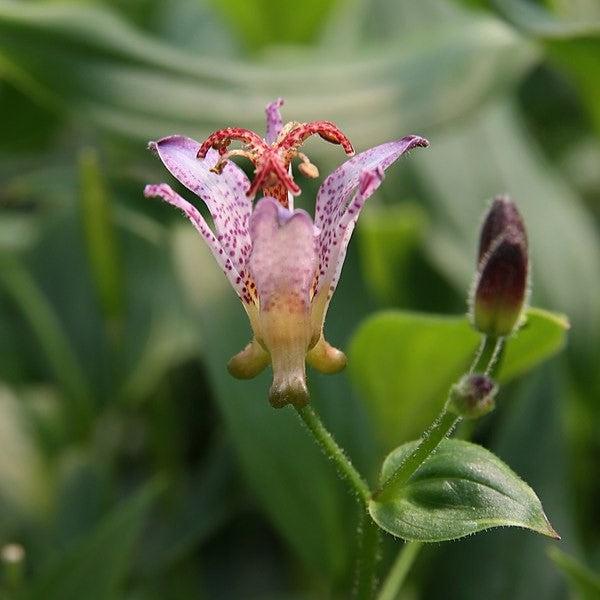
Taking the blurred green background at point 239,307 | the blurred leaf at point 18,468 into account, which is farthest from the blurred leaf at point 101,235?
the blurred leaf at point 18,468

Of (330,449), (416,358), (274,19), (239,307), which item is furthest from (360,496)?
(274,19)

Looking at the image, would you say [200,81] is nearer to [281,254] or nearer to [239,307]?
[239,307]

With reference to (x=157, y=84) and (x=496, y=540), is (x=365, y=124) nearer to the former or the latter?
(x=157, y=84)

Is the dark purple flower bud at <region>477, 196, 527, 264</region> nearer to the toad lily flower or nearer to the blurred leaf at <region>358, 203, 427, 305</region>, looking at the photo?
the toad lily flower

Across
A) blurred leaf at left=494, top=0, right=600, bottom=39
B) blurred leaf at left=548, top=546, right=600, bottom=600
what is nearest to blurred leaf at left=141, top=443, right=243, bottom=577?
blurred leaf at left=548, top=546, right=600, bottom=600

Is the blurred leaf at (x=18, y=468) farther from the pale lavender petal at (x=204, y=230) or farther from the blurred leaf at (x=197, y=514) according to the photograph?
the pale lavender petal at (x=204, y=230)

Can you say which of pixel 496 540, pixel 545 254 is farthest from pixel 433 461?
pixel 545 254
